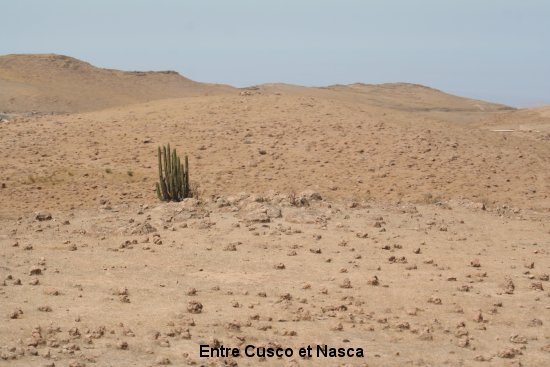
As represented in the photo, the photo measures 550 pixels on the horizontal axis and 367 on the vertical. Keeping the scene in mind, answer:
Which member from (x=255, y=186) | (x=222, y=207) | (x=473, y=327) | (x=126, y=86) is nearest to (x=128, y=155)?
(x=255, y=186)

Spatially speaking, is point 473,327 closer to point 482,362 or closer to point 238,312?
point 482,362

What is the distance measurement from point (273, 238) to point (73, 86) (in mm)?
38297

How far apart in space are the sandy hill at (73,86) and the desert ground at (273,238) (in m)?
21.2

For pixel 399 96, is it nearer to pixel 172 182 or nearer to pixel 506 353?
pixel 172 182

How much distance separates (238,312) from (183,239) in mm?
3523

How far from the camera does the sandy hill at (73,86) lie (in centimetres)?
4219

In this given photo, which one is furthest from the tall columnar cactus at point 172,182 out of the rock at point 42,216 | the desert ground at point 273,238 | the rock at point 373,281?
the rock at point 373,281

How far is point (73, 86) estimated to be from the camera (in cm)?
4788

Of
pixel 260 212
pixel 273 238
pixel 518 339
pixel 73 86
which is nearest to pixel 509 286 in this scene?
pixel 518 339

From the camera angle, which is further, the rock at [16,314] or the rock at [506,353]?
the rock at [16,314]

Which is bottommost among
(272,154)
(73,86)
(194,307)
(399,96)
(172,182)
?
(194,307)

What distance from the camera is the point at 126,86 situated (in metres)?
52.7

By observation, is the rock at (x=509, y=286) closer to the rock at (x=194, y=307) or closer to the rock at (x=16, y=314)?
the rock at (x=194, y=307)

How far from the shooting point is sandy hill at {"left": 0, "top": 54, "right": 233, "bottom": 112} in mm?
42188
